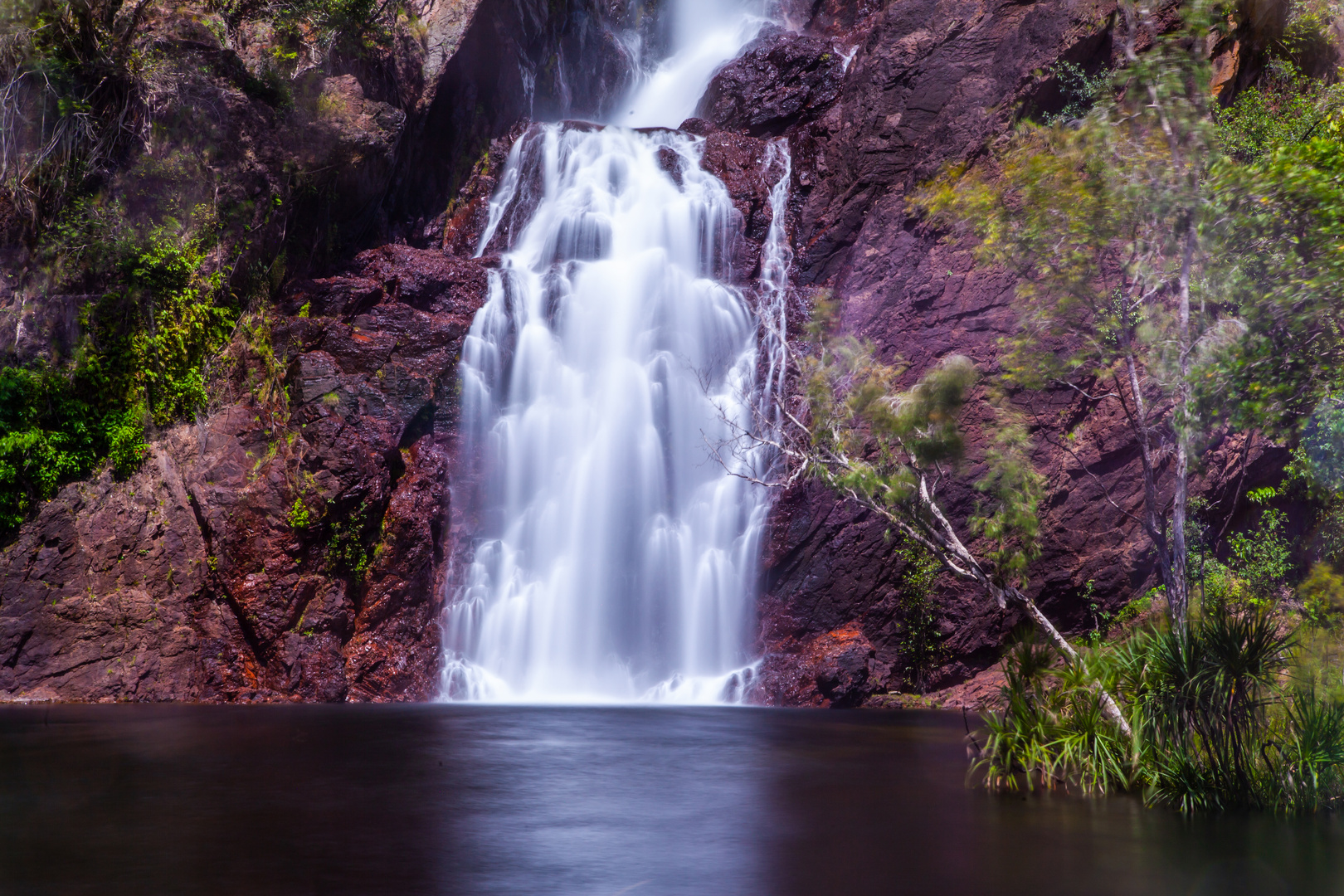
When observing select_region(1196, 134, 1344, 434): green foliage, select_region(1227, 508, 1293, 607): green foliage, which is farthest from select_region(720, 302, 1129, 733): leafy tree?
select_region(1227, 508, 1293, 607): green foliage

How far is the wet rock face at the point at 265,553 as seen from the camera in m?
20.0

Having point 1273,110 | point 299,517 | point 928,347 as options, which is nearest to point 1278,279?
point 928,347

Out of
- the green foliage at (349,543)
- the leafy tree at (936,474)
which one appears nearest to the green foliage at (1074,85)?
the leafy tree at (936,474)

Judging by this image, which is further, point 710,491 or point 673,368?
point 673,368

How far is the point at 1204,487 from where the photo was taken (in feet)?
67.3

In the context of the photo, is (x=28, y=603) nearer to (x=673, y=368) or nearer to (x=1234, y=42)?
(x=673, y=368)

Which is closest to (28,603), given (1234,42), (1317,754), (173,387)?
(173,387)

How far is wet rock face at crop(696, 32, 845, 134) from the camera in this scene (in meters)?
32.4

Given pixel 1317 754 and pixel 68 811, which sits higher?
pixel 1317 754

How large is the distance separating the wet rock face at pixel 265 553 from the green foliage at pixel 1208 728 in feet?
50.9

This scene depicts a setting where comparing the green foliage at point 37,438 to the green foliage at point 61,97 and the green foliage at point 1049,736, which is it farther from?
the green foliage at point 1049,736

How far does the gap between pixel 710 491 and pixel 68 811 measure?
16951 mm

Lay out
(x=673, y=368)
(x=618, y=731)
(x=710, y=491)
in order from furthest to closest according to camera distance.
Answer: (x=673, y=368)
(x=710, y=491)
(x=618, y=731)

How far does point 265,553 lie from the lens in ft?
68.2
